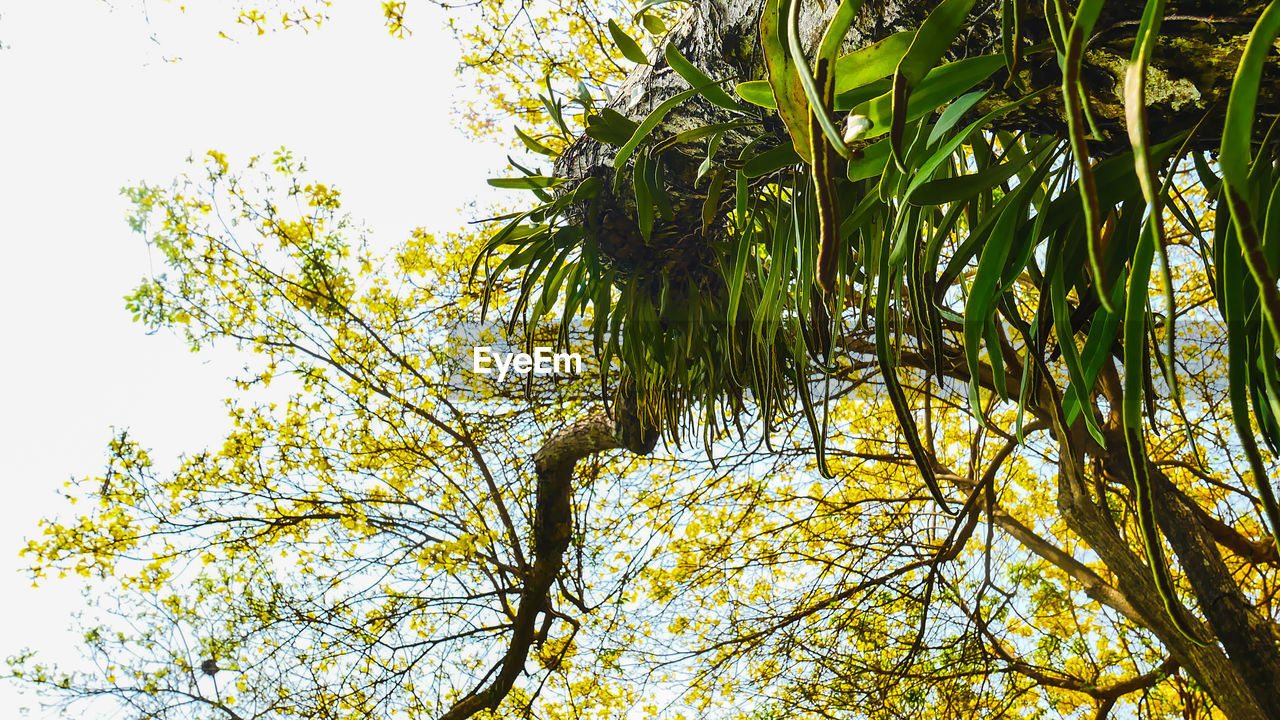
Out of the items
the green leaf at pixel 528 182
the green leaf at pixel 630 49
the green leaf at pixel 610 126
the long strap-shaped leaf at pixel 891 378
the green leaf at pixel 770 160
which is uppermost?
the green leaf at pixel 528 182

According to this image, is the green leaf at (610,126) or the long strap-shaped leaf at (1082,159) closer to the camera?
the long strap-shaped leaf at (1082,159)

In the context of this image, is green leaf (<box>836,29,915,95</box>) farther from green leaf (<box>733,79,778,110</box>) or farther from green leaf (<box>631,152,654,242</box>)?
green leaf (<box>631,152,654,242</box>)

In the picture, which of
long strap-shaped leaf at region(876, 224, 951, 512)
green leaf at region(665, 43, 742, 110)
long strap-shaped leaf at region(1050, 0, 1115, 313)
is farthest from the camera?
green leaf at region(665, 43, 742, 110)

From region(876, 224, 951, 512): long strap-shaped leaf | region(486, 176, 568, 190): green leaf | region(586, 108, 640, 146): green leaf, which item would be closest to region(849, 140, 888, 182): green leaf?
region(876, 224, 951, 512): long strap-shaped leaf

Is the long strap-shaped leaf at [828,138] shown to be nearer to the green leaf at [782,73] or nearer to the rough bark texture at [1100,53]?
the green leaf at [782,73]

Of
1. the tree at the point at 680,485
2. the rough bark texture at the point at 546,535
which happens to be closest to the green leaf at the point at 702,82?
the tree at the point at 680,485

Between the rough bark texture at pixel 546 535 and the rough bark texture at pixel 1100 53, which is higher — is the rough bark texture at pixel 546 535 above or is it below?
above

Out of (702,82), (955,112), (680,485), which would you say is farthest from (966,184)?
(680,485)

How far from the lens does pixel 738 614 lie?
2.93m

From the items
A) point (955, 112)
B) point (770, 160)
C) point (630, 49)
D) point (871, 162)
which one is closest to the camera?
point (955, 112)

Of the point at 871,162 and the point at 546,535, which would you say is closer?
the point at 871,162

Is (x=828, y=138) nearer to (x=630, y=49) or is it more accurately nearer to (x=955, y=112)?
(x=955, y=112)

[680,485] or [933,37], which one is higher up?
[680,485]

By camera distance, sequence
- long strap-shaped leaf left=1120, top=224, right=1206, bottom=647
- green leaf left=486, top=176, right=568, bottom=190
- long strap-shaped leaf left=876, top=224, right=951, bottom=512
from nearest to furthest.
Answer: long strap-shaped leaf left=1120, top=224, right=1206, bottom=647 < long strap-shaped leaf left=876, top=224, right=951, bottom=512 < green leaf left=486, top=176, right=568, bottom=190
